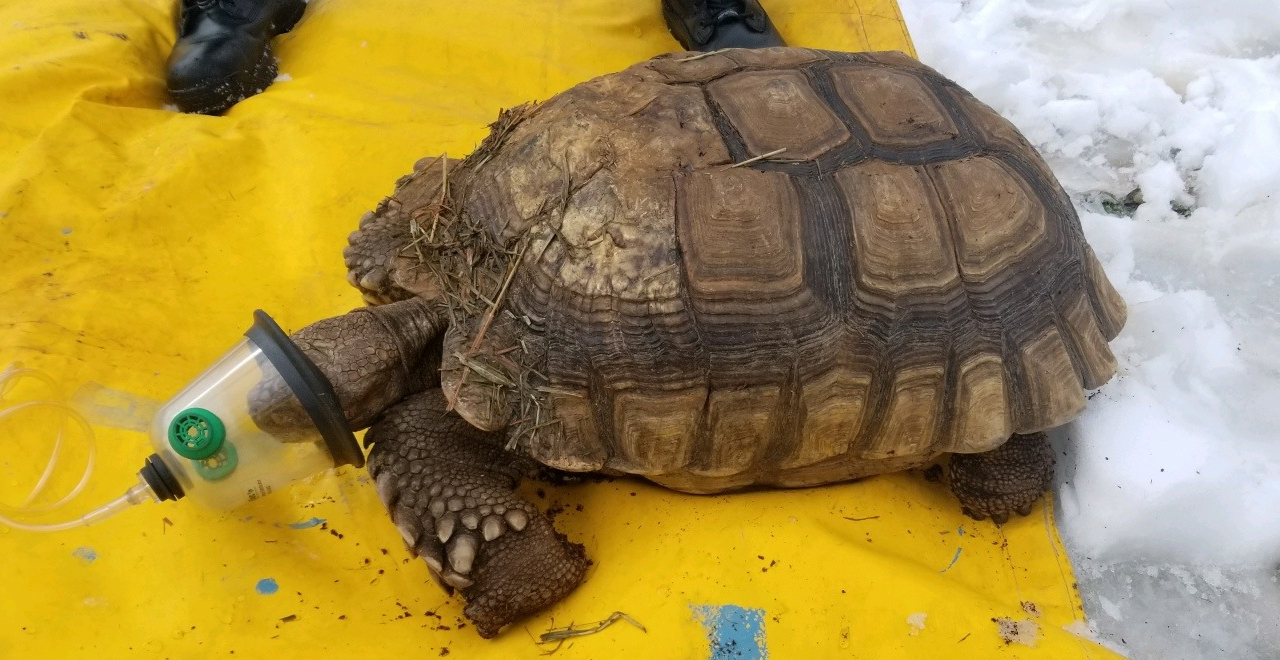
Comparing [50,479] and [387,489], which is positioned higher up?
[50,479]

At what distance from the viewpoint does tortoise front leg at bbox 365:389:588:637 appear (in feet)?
8.68

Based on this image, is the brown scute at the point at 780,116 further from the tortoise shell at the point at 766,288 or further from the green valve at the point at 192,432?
the green valve at the point at 192,432

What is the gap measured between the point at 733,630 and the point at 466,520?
1011 millimetres

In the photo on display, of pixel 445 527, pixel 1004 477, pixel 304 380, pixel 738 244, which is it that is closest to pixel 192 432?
pixel 304 380

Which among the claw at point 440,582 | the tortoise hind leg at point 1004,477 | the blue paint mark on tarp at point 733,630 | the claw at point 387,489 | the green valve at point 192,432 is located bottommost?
the tortoise hind leg at point 1004,477

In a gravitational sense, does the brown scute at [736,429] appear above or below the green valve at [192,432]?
below

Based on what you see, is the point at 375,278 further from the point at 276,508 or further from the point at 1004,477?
the point at 1004,477

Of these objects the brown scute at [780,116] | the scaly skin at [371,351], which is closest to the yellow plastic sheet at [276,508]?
the scaly skin at [371,351]

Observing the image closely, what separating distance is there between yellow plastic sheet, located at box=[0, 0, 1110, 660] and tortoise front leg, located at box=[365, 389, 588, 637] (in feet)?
0.50

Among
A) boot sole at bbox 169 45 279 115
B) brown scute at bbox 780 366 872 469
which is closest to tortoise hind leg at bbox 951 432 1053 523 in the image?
brown scute at bbox 780 366 872 469

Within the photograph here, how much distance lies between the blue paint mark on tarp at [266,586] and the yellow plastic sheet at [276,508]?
0.06 feet

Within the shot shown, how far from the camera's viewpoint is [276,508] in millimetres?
2969

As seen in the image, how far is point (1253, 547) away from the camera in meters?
2.93

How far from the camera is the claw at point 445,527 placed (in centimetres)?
261
